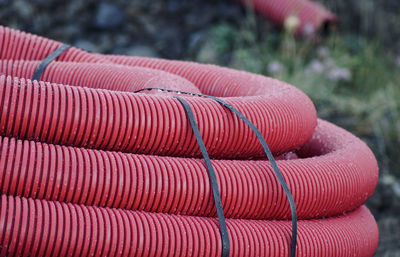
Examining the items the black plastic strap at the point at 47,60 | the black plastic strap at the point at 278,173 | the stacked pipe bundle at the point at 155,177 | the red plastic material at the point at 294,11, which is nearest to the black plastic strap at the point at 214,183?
the stacked pipe bundle at the point at 155,177

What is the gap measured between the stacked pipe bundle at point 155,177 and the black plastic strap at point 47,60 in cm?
5

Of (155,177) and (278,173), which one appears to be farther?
(278,173)

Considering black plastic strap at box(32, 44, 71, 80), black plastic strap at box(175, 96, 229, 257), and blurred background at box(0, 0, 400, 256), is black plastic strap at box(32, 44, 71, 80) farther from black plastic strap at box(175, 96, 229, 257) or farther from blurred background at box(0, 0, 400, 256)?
blurred background at box(0, 0, 400, 256)

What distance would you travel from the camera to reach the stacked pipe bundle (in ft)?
5.62

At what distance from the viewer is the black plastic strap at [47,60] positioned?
8.16 ft

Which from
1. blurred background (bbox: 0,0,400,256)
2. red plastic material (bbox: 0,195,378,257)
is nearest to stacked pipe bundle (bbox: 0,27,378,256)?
red plastic material (bbox: 0,195,378,257)

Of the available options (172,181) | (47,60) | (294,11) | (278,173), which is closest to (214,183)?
(172,181)

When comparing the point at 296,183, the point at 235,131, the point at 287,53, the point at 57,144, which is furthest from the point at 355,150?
the point at 287,53

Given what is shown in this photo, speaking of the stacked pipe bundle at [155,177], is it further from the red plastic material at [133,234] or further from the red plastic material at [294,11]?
the red plastic material at [294,11]

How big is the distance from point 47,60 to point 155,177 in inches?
40.8

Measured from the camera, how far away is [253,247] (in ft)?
6.31

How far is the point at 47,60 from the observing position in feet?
8.50

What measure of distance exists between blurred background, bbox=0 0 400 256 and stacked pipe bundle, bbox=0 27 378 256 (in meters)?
2.58

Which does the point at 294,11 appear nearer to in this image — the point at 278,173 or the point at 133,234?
the point at 278,173
